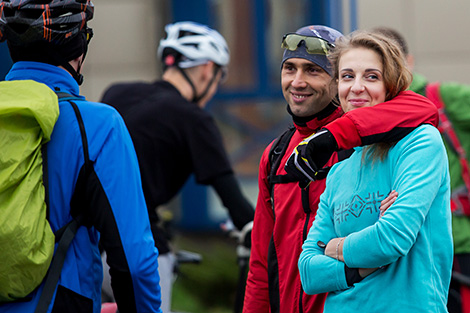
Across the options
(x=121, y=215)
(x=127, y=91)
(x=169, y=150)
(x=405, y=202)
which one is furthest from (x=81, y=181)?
(x=127, y=91)

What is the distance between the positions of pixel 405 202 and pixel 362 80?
21.7 inches

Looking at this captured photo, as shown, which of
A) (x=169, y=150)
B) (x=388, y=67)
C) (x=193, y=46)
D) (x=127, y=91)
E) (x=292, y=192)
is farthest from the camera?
(x=193, y=46)

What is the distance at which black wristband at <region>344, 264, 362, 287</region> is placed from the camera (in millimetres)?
2834

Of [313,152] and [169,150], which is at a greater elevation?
[313,152]

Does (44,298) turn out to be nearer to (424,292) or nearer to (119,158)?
(119,158)

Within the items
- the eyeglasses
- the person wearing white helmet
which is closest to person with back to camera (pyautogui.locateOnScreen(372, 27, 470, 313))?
the person wearing white helmet

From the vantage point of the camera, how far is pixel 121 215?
3025mm

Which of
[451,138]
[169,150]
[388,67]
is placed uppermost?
[388,67]

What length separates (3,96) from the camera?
295 cm

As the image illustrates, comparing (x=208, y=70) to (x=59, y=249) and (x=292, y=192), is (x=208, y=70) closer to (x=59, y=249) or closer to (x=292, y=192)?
(x=292, y=192)

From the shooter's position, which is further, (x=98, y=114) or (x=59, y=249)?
(x=98, y=114)

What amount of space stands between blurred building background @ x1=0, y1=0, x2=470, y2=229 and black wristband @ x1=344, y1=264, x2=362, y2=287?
6.70 m

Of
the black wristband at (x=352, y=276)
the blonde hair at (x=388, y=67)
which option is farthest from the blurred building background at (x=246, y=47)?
the black wristband at (x=352, y=276)

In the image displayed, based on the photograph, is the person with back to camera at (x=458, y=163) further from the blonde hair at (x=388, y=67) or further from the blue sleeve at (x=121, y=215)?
the blue sleeve at (x=121, y=215)
